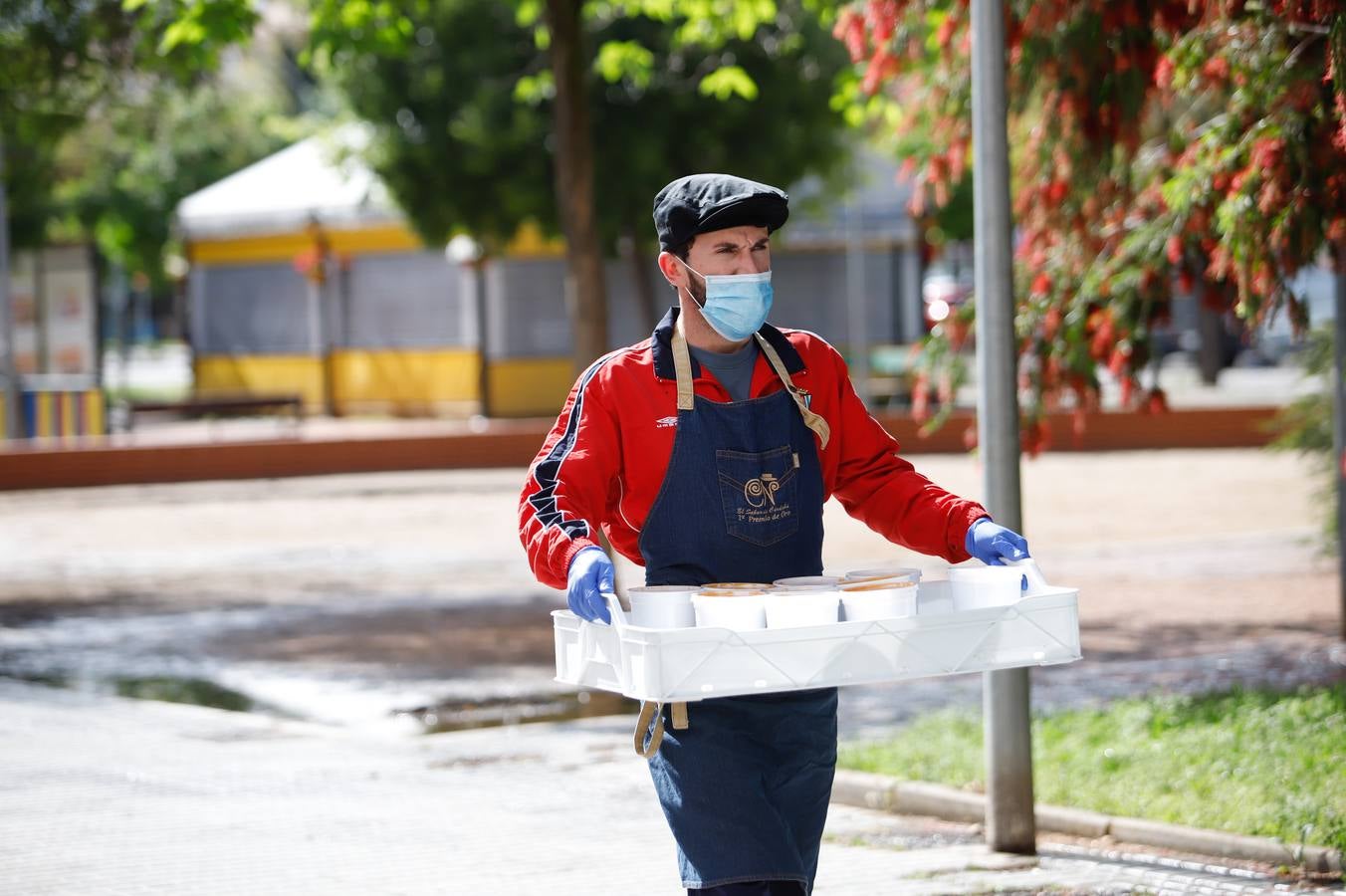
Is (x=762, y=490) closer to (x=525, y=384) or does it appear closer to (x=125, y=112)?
(x=125, y=112)

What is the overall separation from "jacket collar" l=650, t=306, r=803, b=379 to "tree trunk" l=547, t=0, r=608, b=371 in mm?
7494

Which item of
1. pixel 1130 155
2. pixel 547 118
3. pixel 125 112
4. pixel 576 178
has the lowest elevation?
pixel 1130 155

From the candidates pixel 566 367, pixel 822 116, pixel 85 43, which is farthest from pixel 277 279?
pixel 85 43

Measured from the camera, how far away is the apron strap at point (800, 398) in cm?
401

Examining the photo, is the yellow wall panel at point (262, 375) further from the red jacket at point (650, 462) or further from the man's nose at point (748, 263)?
the man's nose at point (748, 263)

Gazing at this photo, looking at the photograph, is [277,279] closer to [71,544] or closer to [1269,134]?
[71,544]

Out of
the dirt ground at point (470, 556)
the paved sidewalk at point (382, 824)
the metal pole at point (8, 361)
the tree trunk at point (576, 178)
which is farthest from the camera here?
the metal pole at point (8, 361)

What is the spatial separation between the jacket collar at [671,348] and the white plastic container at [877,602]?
584mm

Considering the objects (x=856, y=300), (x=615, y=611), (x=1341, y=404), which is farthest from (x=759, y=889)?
(x=856, y=300)

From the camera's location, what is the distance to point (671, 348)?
13.2 feet

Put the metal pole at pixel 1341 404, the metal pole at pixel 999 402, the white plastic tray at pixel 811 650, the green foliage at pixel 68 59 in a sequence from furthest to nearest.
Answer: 1. the green foliage at pixel 68 59
2. the metal pole at pixel 1341 404
3. the metal pole at pixel 999 402
4. the white plastic tray at pixel 811 650

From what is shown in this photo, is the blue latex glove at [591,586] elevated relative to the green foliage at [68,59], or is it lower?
lower

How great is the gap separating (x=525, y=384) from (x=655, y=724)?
3121 centimetres

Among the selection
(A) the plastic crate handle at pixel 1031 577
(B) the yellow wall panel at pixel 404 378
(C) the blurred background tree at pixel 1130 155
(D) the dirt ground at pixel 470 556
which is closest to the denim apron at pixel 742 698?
(A) the plastic crate handle at pixel 1031 577
